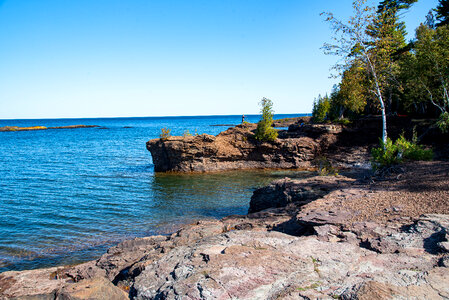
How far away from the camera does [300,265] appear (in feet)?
20.1

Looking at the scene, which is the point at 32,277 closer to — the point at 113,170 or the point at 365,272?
the point at 365,272

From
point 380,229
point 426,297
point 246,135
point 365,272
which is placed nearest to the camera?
point 426,297

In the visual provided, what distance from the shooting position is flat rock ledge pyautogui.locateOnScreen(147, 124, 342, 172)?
31.0 metres

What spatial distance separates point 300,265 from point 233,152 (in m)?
26.2

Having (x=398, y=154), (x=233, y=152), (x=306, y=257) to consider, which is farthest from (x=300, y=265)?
(x=233, y=152)

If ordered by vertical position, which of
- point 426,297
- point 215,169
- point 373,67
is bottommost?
point 215,169

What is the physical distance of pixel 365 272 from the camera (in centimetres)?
584

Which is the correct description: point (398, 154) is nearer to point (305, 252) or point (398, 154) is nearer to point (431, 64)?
point (431, 64)

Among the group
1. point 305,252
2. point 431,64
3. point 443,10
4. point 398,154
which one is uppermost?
point 443,10

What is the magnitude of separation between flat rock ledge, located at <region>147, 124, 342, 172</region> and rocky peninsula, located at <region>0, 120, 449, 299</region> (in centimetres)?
1821

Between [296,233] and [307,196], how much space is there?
490 centimetres

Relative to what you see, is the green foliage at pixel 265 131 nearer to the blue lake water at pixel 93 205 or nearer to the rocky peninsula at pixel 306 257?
the blue lake water at pixel 93 205

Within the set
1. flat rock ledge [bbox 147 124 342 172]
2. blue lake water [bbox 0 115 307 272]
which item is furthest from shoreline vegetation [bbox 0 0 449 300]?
flat rock ledge [bbox 147 124 342 172]

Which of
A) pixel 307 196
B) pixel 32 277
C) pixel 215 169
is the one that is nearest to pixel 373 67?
pixel 307 196
